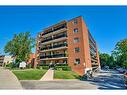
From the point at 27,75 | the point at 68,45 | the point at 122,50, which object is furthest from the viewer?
the point at 68,45

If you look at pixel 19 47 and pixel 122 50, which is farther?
pixel 19 47

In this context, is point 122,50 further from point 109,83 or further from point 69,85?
point 69,85

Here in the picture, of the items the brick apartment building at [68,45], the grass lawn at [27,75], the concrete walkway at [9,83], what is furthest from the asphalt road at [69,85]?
the brick apartment building at [68,45]

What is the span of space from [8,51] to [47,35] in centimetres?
953

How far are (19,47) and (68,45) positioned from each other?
11568 millimetres

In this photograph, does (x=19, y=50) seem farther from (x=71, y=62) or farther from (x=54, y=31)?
(x=71, y=62)

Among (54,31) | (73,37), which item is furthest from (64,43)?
(54,31)

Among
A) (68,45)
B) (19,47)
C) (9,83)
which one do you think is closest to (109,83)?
(9,83)

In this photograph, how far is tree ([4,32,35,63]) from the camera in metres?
35.6

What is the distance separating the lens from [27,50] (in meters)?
37.1

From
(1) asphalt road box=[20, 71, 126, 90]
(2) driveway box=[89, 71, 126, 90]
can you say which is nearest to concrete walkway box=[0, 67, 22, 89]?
(1) asphalt road box=[20, 71, 126, 90]

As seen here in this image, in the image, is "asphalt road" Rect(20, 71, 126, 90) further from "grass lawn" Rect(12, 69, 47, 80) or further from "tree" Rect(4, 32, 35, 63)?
"tree" Rect(4, 32, 35, 63)

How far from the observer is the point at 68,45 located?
103 ft

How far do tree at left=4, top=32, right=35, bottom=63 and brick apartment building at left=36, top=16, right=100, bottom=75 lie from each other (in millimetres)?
3665
